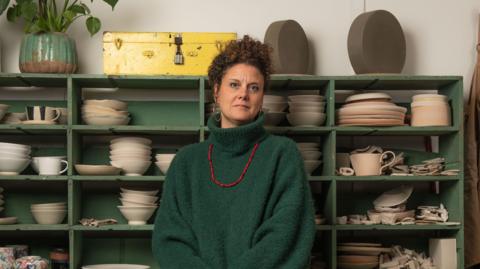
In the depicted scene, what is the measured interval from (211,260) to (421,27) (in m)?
2.32

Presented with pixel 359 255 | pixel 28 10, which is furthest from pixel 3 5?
pixel 359 255

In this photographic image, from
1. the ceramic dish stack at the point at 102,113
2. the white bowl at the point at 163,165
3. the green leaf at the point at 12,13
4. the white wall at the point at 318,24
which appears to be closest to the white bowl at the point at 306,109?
the white wall at the point at 318,24

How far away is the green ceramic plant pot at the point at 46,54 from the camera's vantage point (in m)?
3.46

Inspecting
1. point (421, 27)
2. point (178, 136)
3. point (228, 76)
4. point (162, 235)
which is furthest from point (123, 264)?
point (421, 27)

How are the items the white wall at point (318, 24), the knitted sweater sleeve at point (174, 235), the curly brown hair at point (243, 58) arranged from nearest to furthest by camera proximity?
the knitted sweater sleeve at point (174, 235) < the curly brown hair at point (243, 58) < the white wall at point (318, 24)

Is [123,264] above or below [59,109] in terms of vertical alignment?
below

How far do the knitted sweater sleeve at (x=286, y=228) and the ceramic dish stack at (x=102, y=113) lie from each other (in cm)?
133

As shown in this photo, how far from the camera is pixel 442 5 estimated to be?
401cm

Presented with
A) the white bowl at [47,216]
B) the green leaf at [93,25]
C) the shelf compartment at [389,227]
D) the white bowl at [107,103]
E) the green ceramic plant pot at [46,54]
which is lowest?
the shelf compartment at [389,227]

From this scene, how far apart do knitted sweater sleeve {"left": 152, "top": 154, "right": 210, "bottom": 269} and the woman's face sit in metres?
0.32

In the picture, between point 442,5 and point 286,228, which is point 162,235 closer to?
point 286,228

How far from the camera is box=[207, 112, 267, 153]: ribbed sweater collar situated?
8.25 feet

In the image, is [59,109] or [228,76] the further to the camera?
[59,109]

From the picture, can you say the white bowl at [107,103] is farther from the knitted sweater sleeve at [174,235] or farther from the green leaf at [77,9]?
the knitted sweater sleeve at [174,235]
